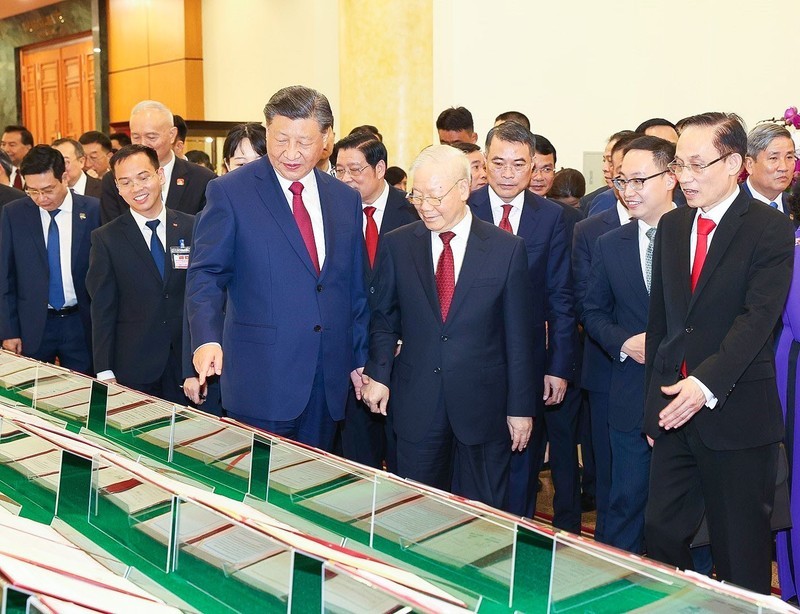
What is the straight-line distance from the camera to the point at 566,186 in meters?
6.10

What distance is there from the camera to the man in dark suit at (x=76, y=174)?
654 cm

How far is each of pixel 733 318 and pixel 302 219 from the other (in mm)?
1313

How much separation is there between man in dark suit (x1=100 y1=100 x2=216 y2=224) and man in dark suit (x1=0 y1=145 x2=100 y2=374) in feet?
0.54

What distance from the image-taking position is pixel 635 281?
347 cm

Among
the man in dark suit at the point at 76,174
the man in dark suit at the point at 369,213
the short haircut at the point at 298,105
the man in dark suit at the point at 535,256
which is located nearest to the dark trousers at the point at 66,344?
the man in dark suit at the point at 369,213

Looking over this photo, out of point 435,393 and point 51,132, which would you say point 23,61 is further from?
point 435,393

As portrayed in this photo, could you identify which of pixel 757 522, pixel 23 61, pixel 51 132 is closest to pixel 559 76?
pixel 757 522

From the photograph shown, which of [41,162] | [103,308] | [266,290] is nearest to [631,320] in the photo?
[266,290]

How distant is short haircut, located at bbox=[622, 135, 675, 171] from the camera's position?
3387 mm

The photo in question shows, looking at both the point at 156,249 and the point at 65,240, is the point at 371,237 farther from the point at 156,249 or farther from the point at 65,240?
the point at 65,240

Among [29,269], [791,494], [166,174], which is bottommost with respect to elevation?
[791,494]

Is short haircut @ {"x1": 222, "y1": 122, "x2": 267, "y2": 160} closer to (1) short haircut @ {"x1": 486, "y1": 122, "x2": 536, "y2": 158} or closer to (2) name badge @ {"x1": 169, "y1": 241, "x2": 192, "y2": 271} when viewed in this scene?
(2) name badge @ {"x1": 169, "y1": 241, "x2": 192, "y2": 271}

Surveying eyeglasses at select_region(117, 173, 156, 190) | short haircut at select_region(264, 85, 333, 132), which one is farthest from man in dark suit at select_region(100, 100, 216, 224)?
short haircut at select_region(264, 85, 333, 132)

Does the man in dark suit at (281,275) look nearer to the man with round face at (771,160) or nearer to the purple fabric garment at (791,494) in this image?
the purple fabric garment at (791,494)
